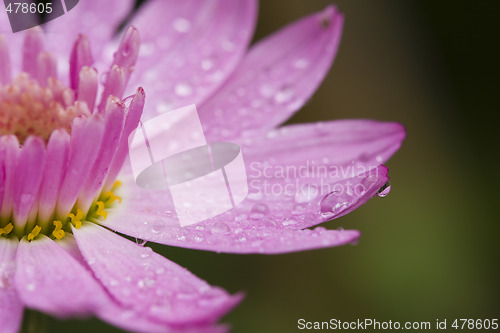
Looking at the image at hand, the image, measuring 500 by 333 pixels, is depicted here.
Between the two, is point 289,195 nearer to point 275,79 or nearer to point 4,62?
point 275,79

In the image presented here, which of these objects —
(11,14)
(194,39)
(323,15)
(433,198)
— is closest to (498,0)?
(433,198)

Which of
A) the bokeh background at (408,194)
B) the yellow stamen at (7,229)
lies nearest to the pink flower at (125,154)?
the yellow stamen at (7,229)

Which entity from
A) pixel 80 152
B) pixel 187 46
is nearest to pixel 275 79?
pixel 187 46

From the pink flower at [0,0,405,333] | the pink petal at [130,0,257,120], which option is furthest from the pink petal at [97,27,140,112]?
the pink petal at [130,0,257,120]

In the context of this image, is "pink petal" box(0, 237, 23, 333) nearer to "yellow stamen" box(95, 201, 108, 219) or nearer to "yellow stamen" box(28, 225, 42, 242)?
"yellow stamen" box(28, 225, 42, 242)

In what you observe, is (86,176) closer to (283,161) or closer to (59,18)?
(283,161)

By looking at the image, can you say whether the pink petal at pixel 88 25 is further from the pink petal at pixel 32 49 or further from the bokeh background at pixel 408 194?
the bokeh background at pixel 408 194
